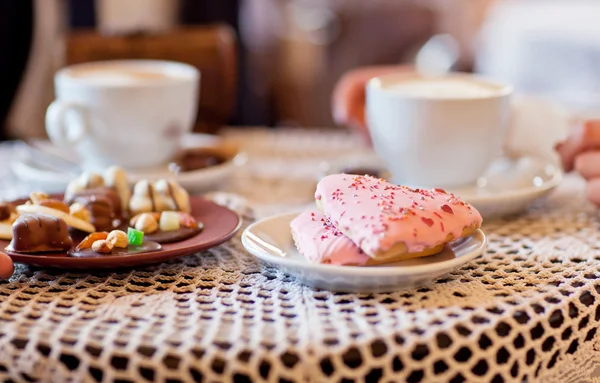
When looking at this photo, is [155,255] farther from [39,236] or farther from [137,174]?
[137,174]

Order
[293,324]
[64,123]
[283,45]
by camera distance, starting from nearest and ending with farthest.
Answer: [293,324] < [64,123] < [283,45]

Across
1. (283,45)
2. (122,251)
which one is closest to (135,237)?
(122,251)

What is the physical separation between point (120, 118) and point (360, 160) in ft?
0.95

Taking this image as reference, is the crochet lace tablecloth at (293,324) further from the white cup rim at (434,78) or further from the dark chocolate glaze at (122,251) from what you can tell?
the white cup rim at (434,78)

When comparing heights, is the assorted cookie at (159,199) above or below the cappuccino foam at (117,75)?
below

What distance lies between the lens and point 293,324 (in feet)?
1.58

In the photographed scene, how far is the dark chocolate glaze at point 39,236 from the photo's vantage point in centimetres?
56

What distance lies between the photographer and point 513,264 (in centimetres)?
61

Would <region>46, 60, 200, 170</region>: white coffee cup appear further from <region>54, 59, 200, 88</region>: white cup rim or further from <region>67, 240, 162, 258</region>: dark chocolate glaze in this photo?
<region>67, 240, 162, 258</region>: dark chocolate glaze

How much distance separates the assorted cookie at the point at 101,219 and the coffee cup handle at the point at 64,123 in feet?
0.51

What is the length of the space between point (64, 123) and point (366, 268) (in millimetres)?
475

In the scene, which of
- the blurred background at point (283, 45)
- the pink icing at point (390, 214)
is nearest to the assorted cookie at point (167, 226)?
the pink icing at point (390, 214)

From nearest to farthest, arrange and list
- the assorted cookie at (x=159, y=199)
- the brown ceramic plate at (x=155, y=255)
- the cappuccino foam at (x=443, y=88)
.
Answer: the brown ceramic plate at (x=155, y=255), the assorted cookie at (x=159, y=199), the cappuccino foam at (x=443, y=88)

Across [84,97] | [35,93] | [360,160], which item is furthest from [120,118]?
[35,93]
